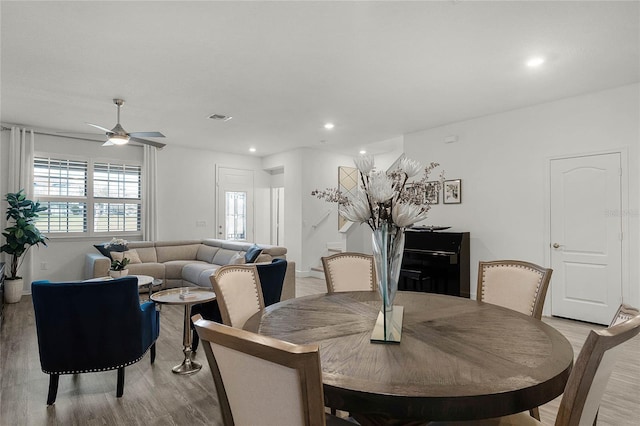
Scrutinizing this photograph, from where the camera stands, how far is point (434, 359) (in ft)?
3.86

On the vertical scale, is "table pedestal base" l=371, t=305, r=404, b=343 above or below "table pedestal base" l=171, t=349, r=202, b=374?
above

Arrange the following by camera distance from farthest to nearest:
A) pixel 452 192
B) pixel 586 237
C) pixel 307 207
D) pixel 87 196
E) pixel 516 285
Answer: pixel 307 207
pixel 87 196
pixel 452 192
pixel 586 237
pixel 516 285

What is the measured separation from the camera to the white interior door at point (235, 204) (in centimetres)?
777

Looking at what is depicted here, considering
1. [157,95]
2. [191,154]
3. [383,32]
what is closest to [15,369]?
[157,95]

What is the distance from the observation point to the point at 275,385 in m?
0.85

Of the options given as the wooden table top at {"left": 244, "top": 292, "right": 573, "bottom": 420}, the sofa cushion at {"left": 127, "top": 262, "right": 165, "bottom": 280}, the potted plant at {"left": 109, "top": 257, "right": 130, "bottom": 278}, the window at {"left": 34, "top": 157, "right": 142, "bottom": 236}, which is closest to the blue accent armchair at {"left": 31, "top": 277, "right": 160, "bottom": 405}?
the wooden table top at {"left": 244, "top": 292, "right": 573, "bottom": 420}

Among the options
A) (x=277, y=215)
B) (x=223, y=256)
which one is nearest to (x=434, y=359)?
(x=223, y=256)

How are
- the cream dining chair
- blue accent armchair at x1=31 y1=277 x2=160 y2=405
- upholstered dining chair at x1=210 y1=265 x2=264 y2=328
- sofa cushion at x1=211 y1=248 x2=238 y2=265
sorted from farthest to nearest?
sofa cushion at x1=211 y1=248 x2=238 y2=265, blue accent armchair at x1=31 y1=277 x2=160 y2=405, the cream dining chair, upholstered dining chair at x1=210 y1=265 x2=264 y2=328

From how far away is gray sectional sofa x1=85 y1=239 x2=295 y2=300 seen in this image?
5019 mm

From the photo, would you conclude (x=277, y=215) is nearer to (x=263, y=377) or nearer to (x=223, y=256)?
(x=223, y=256)

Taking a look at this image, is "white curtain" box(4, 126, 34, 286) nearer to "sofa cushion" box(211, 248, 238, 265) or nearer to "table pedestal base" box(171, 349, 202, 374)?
"sofa cushion" box(211, 248, 238, 265)

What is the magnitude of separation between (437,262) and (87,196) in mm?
6007

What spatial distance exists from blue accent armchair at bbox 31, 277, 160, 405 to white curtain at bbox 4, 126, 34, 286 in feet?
14.1

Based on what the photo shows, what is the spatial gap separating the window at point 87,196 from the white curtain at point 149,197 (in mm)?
133
